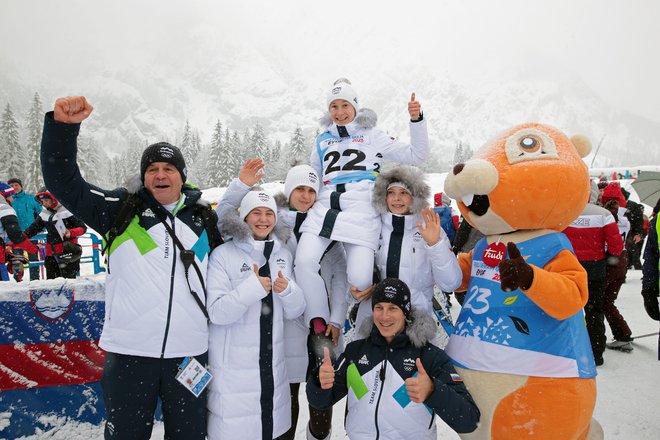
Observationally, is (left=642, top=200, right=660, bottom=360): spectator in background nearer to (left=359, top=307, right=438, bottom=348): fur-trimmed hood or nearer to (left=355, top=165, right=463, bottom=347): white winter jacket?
(left=355, top=165, right=463, bottom=347): white winter jacket

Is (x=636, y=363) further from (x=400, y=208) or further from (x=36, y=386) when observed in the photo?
(x=36, y=386)

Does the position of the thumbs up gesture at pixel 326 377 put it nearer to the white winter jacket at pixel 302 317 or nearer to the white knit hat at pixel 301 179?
the white winter jacket at pixel 302 317

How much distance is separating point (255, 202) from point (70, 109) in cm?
126

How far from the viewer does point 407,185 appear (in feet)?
9.95

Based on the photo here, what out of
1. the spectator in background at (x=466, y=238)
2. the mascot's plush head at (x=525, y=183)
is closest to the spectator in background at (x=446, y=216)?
the spectator in background at (x=466, y=238)

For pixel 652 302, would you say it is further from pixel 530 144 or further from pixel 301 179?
pixel 301 179

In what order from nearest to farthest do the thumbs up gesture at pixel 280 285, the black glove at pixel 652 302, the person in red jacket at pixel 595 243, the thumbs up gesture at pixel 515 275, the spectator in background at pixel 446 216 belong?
1. the thumbs up gesture at pixel 515 275
2. the thumbs up gesture at pixel 280 285
3. the black glove at pixel 652 302
4. the person in red jacket at pixel 595 243
5. the spectator in background at pixel 446 216

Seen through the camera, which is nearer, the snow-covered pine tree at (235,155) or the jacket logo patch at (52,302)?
the jacket logo patch at (52,302)

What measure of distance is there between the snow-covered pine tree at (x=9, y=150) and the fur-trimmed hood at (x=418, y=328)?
119 ft

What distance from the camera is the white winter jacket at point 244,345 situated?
251 cm

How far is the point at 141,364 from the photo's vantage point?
7.72 feet

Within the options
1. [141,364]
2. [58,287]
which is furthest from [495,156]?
[58,287]

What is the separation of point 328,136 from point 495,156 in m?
1.75

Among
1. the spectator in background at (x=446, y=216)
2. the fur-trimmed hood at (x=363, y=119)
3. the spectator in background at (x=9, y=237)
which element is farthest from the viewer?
the spectator in background at (x=9, y=237)
